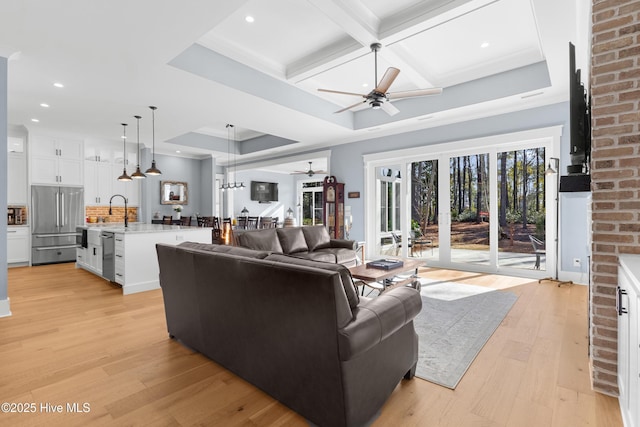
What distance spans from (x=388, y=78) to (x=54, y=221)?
729 centimetres

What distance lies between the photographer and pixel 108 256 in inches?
188

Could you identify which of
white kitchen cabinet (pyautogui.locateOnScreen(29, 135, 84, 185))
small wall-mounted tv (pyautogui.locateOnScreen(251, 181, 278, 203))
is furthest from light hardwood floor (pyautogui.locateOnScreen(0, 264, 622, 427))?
small wall-mounted tv (pyautogui.locateOnScreen(251, 181, 278, 203))

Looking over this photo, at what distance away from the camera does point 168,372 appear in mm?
2238

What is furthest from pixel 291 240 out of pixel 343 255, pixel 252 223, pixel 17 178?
pixel 17 178

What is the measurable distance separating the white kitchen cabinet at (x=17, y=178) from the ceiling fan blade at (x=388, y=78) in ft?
24.1

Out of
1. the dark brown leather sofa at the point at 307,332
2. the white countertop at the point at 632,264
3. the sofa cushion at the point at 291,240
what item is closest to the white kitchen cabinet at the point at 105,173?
the sofa cushion at the point at 291,240

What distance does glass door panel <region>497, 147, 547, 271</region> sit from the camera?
520 cm

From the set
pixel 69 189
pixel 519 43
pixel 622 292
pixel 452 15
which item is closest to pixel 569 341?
pixel 622 292

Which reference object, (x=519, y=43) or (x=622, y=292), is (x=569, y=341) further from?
→ (x=519, y=43)

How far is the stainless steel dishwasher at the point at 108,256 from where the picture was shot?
4.64 meters

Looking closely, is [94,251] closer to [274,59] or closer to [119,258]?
[119,258]

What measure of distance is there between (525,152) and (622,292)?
14.6ft

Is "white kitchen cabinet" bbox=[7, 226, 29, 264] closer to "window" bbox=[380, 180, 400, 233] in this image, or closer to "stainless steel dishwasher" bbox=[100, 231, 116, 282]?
"stainless steel dishwasher" bbox=[100, 231, 116, 282]

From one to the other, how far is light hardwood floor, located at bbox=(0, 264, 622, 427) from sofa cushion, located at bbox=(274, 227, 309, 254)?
210 cm
